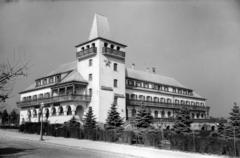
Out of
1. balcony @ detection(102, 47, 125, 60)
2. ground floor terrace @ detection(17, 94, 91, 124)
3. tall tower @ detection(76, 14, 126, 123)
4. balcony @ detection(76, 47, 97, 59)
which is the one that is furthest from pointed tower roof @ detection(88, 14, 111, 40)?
ground floor terrace @ detection(17, 94, 91, 124)

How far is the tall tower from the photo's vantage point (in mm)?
39281

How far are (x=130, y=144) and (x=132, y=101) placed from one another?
960 inches

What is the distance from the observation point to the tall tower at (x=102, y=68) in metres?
39.3

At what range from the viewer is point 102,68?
39.8m

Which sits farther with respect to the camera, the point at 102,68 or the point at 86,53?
the point at 86,53

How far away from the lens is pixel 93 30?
142ft

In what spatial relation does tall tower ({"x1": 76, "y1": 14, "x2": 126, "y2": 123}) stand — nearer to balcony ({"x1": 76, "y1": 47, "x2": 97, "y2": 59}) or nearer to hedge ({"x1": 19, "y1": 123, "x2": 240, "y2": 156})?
balcony ({"x1": 76, "y1": 47, "x2": 97, "y2": 59})

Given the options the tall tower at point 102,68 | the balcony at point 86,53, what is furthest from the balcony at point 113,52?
the balcony at point 86,53

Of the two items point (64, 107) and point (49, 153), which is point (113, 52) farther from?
point (49, 153)

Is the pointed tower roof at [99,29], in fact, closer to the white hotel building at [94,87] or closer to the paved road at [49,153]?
the white hotel building at [94,87]

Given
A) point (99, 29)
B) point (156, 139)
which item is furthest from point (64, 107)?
point (156, 139)

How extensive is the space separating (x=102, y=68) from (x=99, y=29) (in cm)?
730

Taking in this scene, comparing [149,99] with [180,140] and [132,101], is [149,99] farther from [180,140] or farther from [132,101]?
[180,140]

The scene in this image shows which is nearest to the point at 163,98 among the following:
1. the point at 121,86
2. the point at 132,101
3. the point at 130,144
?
the point at 132,101
